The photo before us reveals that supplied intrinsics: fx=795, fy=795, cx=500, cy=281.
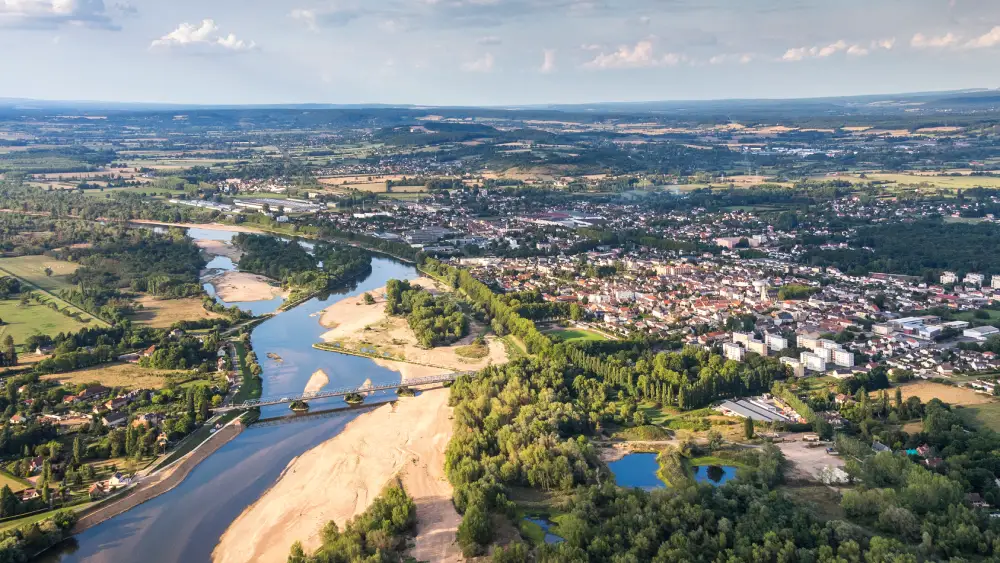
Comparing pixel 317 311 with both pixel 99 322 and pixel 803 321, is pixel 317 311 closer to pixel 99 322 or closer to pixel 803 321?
pixel 99 322

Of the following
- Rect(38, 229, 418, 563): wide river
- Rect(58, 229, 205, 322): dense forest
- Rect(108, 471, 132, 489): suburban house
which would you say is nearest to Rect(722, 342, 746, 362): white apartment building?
Rect(38, 229, 418, 563): wide river

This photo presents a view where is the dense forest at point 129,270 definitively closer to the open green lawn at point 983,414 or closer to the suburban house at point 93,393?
the suburban house at point 93,393

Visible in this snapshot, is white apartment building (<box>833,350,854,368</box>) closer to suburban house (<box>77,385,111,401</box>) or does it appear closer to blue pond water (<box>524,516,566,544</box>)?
blue pond water (<box>524,516,566,544</box>)

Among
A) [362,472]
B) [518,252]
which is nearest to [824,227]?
[518,252]

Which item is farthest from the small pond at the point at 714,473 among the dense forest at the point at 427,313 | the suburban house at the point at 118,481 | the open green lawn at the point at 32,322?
the open green lawn at the point at 32,322

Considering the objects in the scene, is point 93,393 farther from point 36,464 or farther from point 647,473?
point 647,473

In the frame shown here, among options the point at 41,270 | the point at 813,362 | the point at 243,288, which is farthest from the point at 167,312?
the point at 813,362
